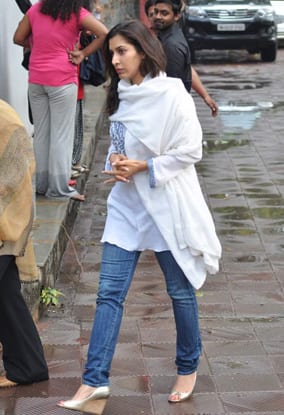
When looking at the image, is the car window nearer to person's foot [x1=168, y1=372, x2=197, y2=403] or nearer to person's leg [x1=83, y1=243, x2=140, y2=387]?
person's foot [x1=168, y1=372, x2=197, y2=403]

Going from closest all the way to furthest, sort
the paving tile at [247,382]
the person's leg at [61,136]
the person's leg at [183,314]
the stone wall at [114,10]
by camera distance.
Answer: the person's leg at [183,314] → the paving tile at [247,382] → the person's leg at [61,136] → the stone wall at [114,10]

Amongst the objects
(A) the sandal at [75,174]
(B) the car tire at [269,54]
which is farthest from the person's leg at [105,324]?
(B) the car tire at [269,54]

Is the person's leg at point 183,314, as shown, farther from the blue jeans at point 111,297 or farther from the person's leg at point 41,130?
the person's leg at point 41,130

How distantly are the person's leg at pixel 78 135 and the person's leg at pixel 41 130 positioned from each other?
1.15 m

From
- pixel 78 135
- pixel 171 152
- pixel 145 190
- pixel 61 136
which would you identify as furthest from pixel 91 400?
pixel 78 135

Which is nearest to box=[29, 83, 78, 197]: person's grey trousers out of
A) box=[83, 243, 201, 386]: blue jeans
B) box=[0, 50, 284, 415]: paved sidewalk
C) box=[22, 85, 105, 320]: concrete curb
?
box=[22, 85, 105, 320]: concrete curb

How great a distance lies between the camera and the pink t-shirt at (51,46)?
734 centimetres

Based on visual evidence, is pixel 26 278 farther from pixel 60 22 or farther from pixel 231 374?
pixel 60 22

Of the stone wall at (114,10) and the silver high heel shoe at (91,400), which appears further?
the stone wall at (114,10)

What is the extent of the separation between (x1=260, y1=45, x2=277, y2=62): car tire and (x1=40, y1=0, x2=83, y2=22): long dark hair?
13.3 meters

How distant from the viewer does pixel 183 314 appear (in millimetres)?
4602

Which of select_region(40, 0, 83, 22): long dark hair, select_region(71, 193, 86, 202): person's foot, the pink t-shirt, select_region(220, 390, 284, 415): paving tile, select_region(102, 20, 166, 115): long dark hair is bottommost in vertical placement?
select_region(71, 193, 86, 202): person's foot

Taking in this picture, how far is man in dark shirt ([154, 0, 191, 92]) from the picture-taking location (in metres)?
6.20

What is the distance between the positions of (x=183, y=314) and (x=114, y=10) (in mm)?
13124
